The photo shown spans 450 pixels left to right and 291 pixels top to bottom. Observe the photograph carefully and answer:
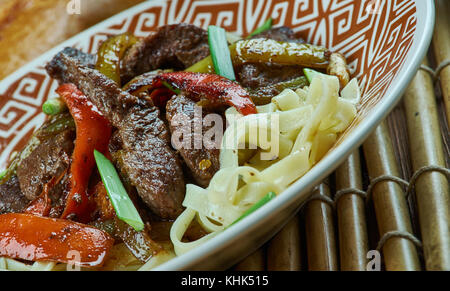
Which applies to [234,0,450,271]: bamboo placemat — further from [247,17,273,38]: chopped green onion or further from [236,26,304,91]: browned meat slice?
[247,17,273,38]: chopped green onion

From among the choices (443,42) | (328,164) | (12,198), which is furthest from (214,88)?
(443,42)

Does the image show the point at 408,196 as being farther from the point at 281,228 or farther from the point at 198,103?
the point at 198,103

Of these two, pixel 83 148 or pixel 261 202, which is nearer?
pixel 261 202

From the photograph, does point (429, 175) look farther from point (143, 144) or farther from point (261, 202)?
point (143, 144)

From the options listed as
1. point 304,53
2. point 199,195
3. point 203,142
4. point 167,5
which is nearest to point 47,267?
point 199,195

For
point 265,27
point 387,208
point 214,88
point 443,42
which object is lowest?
point 387,208

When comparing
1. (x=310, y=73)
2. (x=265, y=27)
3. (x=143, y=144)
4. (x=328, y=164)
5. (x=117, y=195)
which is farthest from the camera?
(x=265, y=27)
